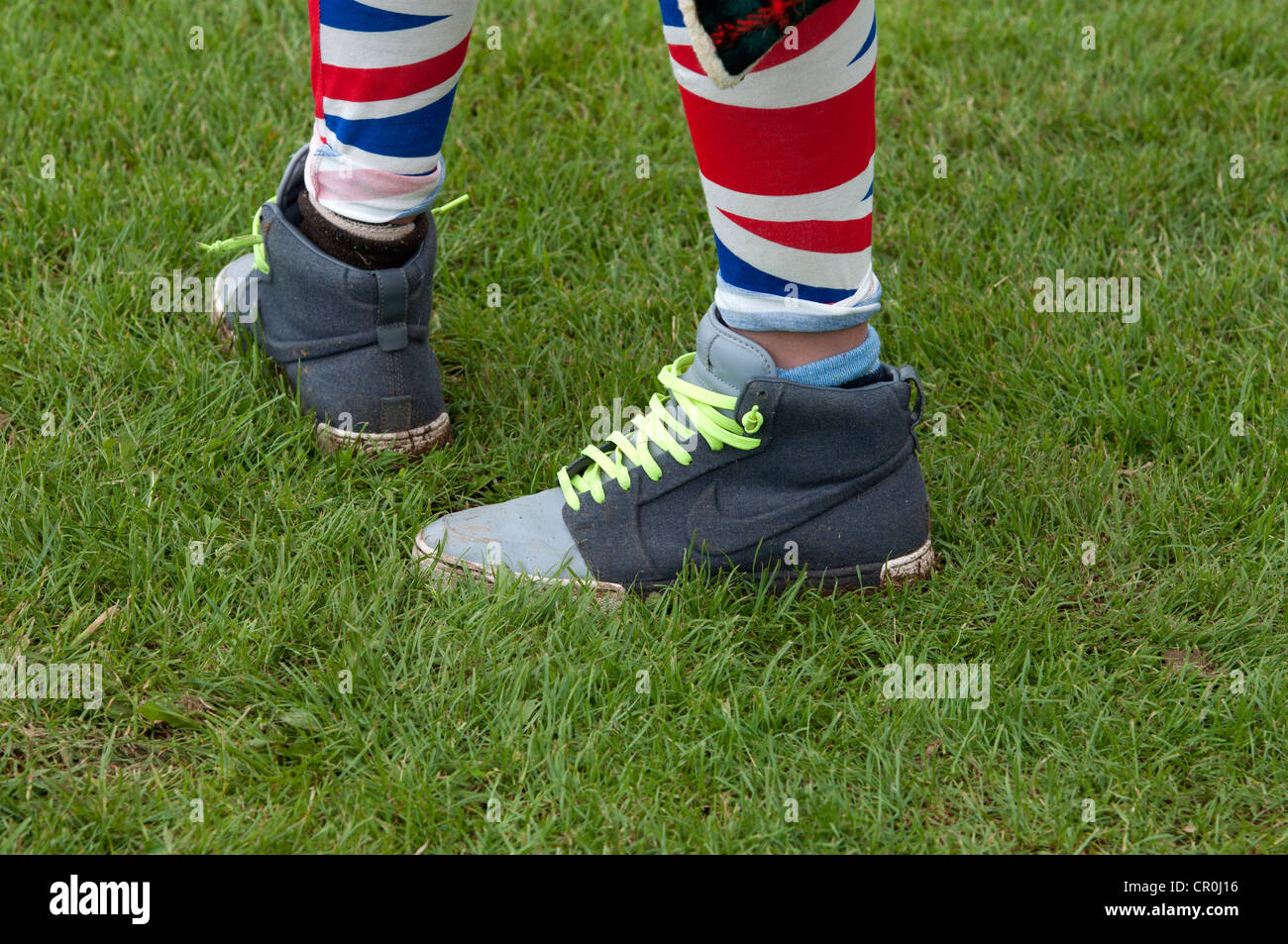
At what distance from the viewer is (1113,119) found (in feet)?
8.76

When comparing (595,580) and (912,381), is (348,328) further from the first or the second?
(912,381)

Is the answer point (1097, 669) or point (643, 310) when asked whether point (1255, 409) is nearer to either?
point (1097, 669)

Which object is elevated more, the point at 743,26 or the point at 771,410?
the point at 743,26

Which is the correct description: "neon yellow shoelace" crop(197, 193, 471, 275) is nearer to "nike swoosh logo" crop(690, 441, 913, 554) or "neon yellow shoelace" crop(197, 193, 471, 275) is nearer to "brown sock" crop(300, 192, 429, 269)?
"brown sock" crop(300, 192, 429, 269)

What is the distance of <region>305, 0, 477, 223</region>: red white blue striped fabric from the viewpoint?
5.23 feet

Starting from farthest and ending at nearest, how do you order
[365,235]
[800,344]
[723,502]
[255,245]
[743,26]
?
[255,245] < [365,235] < [723,502] < [800,344] < [743,26]

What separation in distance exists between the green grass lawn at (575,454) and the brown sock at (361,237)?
0.83 ft

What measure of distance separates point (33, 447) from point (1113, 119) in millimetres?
2219

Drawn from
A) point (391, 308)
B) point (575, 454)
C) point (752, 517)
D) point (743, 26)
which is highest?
point (743, 26)

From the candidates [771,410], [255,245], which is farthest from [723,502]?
[255,245]

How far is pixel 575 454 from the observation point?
190 centimetres

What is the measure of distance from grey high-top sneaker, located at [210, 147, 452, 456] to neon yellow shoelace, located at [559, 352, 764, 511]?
0.31m

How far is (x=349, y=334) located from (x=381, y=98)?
0.34 m

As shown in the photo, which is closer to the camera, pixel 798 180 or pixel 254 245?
pixel 798 180
